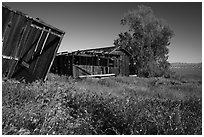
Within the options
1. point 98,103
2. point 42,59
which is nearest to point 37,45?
point 42,59

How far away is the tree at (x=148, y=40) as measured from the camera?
3361 cm

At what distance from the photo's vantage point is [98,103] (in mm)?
5871

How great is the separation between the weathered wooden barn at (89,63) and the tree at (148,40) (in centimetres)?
630

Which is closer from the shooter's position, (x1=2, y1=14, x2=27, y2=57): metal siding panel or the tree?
(x1=2, y1=14, x2=27, y2=57): metal siding panel

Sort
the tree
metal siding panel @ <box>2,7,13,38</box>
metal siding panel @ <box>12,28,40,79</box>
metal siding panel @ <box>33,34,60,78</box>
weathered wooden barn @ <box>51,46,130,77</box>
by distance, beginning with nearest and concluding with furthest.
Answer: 1. metal siding panel @ <box>2,7,13,38</box>
2. metal siding panel @ <box>12,28,40,79</box>
3. metal siding panel @ <box>33,34,60,78</box>
4. weathered wooden barn @ <box>51,46,130,77</box>
5. the tree

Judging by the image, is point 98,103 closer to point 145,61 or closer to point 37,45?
point 37,45

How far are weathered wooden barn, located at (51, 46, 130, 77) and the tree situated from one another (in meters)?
6.30

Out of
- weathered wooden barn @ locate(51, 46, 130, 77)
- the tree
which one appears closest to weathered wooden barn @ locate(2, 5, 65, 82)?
weathered wooden barn @ locate(51, 46, 130, 77)

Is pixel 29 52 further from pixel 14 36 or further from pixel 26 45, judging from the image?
pixel 14 36

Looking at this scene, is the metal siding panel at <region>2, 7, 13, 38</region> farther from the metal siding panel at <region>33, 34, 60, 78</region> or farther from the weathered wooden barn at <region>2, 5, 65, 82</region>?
the metal siding panel at <region>33, 34, 60, 78</region>

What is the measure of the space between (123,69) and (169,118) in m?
23.3

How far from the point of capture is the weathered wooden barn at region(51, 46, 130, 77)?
21.8 m

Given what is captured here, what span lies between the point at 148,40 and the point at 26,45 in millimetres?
28034

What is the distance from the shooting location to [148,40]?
34.4 meters
